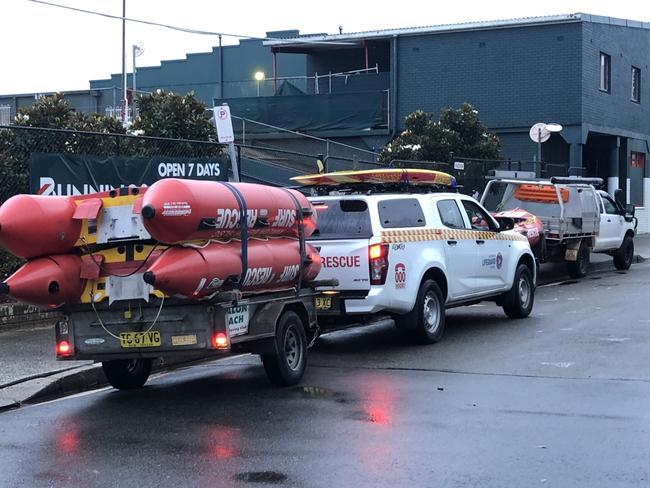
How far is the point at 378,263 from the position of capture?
10570 millimetres

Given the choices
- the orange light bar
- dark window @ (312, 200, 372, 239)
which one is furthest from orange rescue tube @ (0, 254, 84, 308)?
the orange light bar

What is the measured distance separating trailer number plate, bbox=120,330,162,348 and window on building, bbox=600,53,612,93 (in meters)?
26.0

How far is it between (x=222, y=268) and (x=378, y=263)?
10.2 feet

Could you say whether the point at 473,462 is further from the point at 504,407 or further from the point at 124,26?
the point at 124,26

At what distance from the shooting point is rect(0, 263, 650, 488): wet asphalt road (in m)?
6.14

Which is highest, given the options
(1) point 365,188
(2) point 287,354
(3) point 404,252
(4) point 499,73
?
(4) point 499,73

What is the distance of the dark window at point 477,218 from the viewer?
12.7 meters

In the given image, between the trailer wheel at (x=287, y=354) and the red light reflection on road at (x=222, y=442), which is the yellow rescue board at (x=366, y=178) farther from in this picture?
the red light reflection on road at (x=222, y=442)

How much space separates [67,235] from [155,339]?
1183 mm

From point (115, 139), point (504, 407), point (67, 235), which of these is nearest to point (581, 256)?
point (115, 139)

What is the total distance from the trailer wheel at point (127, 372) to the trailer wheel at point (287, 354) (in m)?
1.28

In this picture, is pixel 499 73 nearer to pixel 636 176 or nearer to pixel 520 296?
pixel 636 176

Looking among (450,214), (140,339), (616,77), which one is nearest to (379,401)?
(140,339)

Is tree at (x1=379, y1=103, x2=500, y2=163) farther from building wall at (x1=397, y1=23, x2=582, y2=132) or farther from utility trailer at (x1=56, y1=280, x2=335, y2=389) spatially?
utility trailer at (x1=56, y1=280, x2=335, y2=389)
